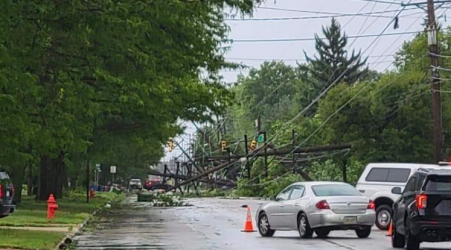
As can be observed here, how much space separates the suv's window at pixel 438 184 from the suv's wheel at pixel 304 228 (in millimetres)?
5489

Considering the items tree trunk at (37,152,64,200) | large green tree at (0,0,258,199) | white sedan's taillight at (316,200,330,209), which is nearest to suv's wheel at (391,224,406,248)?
white sedan's taillight at (316,200,330,209)

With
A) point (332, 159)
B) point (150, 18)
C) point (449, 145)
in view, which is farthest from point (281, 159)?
point (150, 18)

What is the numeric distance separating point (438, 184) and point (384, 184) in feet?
30.7

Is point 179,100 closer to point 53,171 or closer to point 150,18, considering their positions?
point 53,171

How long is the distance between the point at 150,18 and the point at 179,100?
19681mm

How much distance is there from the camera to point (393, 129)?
49.6 meters

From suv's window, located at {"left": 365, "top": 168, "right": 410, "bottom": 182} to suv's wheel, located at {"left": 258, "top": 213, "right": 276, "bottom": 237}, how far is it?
4646mm

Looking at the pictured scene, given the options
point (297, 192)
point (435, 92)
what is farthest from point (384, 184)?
point (435, 92)

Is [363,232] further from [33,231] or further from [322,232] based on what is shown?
[33,231]

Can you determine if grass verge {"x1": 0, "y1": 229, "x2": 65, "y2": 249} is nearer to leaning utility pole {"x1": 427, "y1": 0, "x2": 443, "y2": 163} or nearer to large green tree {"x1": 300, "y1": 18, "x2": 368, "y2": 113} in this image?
leaning utility pole {"x1": 427, "y1": 0, "x2": 443, "y2": 163}

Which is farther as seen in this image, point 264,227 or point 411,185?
point 264,227

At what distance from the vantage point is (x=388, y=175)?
27984 millimetres

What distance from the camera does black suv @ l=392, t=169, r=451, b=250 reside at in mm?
18062

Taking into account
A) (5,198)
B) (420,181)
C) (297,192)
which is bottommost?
(5,198)
